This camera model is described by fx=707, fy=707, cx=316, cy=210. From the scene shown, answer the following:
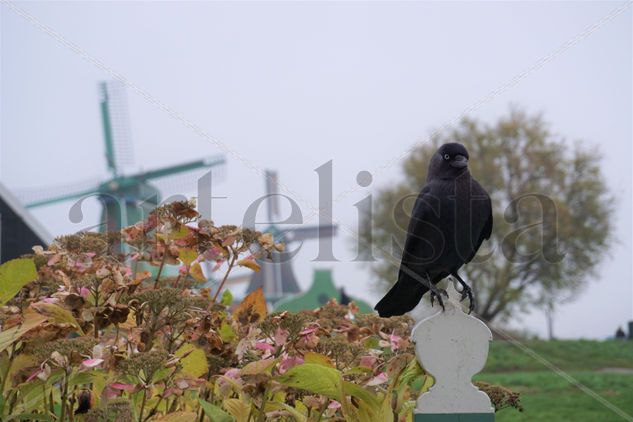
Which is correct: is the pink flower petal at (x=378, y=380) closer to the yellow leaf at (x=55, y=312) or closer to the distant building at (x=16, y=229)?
the yellow leaf at (x=55, y=312)

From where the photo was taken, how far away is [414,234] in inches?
111

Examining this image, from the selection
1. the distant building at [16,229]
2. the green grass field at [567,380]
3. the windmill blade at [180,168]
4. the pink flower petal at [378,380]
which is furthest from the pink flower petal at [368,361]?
the windmill blade at [180,168]

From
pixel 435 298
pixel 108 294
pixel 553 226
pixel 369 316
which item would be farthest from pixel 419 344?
pixel 553 226

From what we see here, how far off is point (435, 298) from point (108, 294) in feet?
3.95

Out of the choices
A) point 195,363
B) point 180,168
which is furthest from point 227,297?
point 180,168

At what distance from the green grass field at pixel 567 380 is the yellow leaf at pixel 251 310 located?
5079 millimetres

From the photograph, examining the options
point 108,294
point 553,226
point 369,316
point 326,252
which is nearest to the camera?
point 108,294

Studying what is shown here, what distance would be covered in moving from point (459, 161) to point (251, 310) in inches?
41.4

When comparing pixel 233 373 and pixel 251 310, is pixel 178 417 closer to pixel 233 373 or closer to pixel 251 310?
pixel 233 373

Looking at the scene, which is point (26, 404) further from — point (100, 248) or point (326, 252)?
point (326, 252)

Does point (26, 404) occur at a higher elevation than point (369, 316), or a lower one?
lower

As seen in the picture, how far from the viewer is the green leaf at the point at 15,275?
2.55 metres

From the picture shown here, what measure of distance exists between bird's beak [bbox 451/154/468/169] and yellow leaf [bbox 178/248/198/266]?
3.66 feet

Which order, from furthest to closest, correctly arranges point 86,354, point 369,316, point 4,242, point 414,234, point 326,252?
1. point 4,242
2. point 326,252
3. point 369,316
4. point 414,234
5. point 86,354
